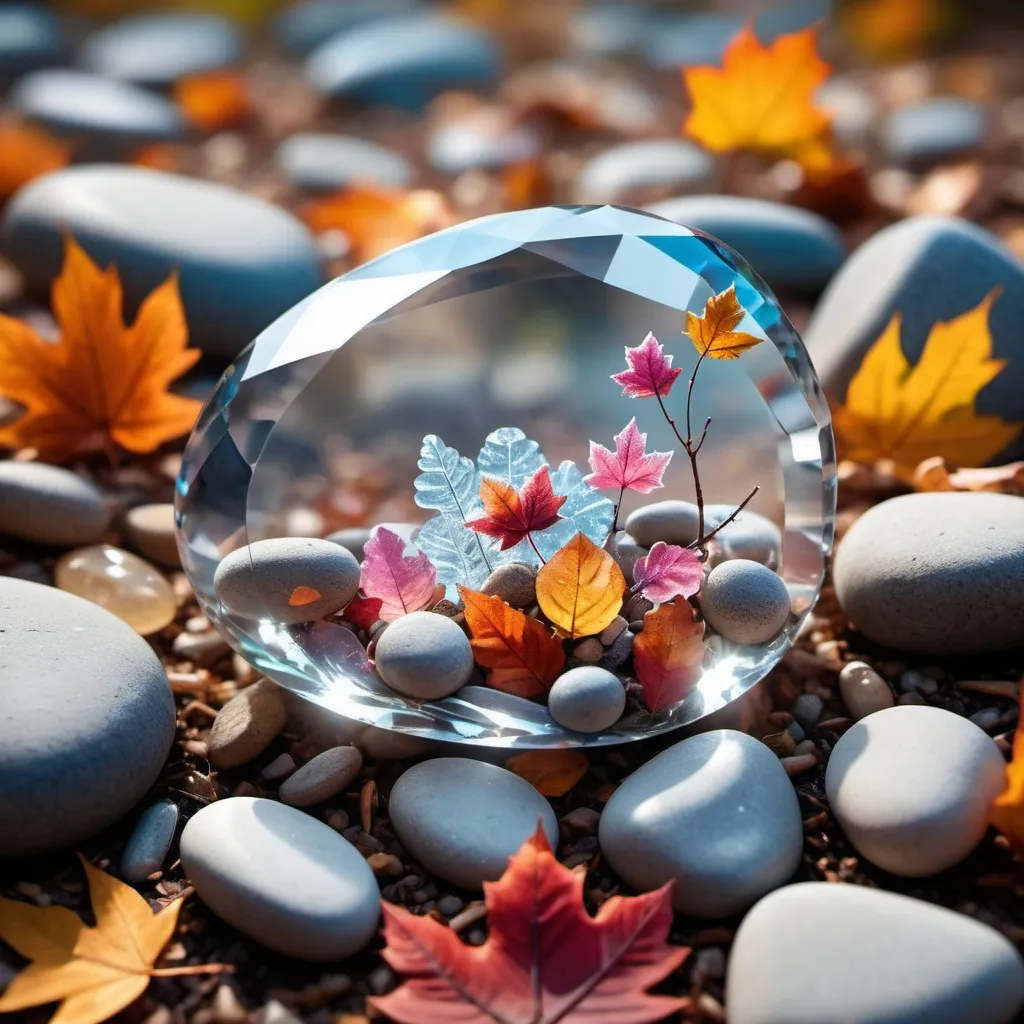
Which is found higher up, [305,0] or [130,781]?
[305,0]

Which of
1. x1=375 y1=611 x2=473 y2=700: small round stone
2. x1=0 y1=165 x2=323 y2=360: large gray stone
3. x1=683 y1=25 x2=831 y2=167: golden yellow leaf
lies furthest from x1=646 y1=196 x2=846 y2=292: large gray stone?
x1=375 y1=611 x2=473 y2=700: small round stone

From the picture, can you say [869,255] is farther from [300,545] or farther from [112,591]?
[112,591]

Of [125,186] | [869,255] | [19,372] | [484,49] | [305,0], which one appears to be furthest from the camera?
[305,0]

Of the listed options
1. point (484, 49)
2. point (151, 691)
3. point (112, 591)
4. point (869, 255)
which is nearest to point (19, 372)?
point (112, 591)

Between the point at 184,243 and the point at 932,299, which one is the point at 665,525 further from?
the point at 184,243

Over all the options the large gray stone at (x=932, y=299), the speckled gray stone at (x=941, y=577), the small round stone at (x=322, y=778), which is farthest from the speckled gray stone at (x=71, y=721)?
the large gray stone at (x=932, y=299)
